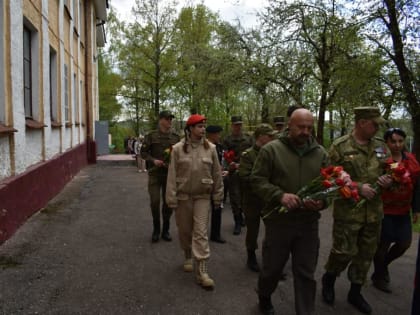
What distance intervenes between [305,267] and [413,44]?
28.3 ft

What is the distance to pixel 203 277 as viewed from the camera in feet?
14.0

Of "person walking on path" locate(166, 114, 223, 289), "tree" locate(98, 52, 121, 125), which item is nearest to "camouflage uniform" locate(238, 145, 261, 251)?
"person walking on path" locate(166, 114, 223, 289)

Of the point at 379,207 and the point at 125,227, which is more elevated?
the point at 379,207

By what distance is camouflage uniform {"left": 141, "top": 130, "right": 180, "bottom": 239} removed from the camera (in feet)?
19.7

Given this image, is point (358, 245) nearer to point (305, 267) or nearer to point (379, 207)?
point (379, 207)

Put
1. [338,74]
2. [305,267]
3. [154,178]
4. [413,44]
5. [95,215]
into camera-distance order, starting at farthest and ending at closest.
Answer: [338,74] < [413,44] < [95,215] < [154,178] < [305,267]

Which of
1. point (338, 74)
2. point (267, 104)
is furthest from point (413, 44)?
point (267, 104)

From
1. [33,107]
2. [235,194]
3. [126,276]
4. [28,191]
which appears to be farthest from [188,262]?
[33,107]

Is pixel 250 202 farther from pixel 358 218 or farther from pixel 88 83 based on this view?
pixel 88 83

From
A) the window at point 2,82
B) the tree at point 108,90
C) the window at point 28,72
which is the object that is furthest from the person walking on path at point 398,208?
the tree at point 108,90

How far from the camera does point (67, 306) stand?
12.3ft

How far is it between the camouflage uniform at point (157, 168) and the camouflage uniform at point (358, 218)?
2833 millimetres

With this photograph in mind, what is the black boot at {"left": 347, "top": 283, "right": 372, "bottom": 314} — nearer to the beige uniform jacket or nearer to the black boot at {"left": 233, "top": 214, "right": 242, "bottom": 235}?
the beige uniform jacket

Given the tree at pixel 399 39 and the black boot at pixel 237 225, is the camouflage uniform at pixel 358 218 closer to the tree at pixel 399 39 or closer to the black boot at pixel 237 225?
the black boot at pixel 237 225
